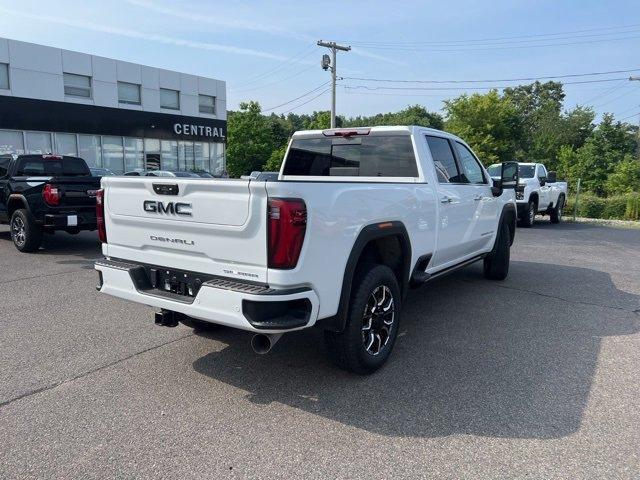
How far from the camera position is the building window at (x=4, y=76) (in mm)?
23750

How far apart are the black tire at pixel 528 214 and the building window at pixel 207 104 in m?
24.7

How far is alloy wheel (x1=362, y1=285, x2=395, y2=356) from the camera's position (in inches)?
152

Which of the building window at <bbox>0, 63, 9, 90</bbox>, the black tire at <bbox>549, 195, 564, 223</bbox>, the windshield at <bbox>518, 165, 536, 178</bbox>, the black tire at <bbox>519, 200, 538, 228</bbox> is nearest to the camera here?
the black tire at <bbox>519, 200, 538, 228</bbox>

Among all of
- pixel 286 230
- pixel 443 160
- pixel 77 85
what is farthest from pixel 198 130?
pixel 286 230

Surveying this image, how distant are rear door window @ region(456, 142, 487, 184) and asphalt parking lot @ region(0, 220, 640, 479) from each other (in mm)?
1527

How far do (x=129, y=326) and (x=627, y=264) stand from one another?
28.0 feet

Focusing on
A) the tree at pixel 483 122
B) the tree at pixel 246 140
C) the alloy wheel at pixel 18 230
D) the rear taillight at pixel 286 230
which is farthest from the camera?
the tree at pixel 246 140

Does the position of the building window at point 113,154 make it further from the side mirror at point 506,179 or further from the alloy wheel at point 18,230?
the side mirror at point 506,179

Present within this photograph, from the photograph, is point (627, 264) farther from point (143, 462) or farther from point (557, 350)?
point (143, 462)

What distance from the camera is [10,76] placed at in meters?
23.9

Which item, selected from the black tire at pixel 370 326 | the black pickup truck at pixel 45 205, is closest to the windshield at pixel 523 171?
the black pickup truck at pixel 45 205

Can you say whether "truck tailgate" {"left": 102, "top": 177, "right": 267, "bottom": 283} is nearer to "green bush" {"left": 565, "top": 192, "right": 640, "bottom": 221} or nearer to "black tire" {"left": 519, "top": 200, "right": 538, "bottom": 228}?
"black tire" {"left": 519, "top": 200, "right": 538, "bottom": 228}

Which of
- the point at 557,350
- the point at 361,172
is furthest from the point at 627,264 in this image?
the point at 361,172

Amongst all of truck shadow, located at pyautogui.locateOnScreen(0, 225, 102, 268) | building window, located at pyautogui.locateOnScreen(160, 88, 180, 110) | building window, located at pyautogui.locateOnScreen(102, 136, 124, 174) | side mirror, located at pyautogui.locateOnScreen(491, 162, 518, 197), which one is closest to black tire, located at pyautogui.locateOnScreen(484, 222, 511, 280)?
side mirror, located at pyautogui.locateOnScreen(491, 162, 518, 197)
